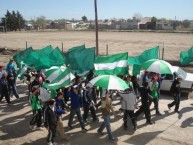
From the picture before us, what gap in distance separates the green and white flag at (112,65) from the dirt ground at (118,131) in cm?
170

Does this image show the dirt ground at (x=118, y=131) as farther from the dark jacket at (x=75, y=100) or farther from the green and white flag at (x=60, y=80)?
the green and white flag at (x=60, y=80)

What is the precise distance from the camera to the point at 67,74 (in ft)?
34.1

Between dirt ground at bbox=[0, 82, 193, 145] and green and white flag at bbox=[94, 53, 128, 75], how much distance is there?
1.70 metres

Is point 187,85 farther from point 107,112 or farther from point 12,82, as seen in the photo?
point 12,82

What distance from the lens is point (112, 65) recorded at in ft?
37.9

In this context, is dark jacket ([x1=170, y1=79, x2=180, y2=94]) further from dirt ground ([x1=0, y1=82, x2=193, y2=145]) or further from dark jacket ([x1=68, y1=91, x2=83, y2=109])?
dark jacket ([x1=68, y1=91, x2=83, y2=109])

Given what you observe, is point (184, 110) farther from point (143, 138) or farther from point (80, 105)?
point (80, 105)

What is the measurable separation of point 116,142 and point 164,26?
90585 millimetres

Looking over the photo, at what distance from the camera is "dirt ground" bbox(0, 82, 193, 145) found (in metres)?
9.20

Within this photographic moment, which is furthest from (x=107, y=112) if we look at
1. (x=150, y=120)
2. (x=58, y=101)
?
(x=150, y=120)

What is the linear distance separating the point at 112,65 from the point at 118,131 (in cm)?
278

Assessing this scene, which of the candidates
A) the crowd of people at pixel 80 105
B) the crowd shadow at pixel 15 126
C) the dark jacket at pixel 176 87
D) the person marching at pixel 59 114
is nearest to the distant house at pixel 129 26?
the dark jacket at pixel 176 87

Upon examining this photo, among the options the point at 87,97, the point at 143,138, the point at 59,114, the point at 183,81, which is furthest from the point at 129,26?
the point at 59,114

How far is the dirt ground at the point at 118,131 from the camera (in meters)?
9.20
